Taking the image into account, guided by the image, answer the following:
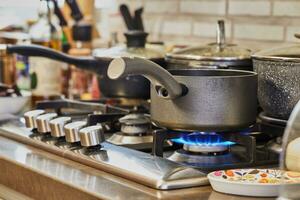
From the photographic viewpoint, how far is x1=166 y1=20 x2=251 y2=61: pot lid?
4.46 ft

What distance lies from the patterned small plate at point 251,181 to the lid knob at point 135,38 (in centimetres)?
64

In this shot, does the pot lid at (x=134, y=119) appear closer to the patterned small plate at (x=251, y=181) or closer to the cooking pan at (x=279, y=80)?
the cooking pan at (x=279, y=80)

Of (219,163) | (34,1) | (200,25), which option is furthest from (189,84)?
(34,1)

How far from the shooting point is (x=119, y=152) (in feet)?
3.85

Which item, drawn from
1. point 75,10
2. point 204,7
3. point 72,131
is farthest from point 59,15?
point 72,131

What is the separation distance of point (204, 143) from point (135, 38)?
0.48 m

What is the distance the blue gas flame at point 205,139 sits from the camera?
1175 mm

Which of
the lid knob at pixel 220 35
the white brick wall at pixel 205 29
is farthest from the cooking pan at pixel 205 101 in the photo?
the white brick wall at pixel 205 29

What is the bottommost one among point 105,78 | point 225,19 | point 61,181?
point 61,181

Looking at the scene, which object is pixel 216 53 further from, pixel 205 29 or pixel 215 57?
pixel 205 29

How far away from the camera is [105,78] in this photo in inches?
61.7

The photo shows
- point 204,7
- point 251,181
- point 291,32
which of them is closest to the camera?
point 251,181

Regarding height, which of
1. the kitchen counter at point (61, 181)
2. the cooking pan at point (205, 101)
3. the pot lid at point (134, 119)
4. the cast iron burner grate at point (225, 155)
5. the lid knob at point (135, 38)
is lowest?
the kitchen counter at point (61, 181)

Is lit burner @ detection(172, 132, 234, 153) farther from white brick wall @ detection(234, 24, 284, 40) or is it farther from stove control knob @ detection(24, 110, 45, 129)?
white brick wall @ detection(234, 24, 284, 40)
